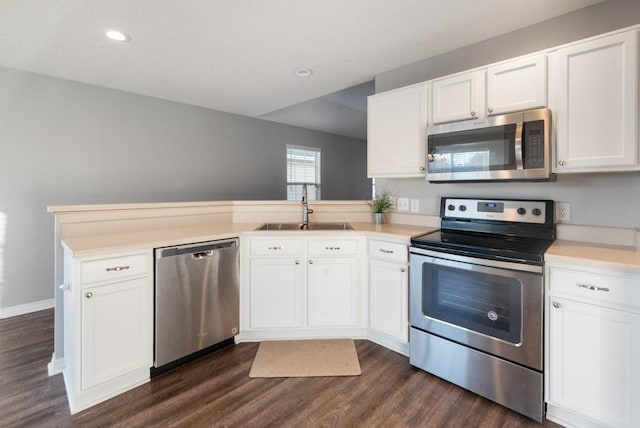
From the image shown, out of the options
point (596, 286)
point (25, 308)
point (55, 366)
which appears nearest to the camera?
point (596, 286)

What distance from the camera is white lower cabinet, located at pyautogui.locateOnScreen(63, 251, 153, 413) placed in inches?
67.4

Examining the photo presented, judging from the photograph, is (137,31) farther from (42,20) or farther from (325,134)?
(325,134)

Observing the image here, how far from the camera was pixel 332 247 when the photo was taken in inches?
96.0

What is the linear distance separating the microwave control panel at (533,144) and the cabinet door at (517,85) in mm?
140

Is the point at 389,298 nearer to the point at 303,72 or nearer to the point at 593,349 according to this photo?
the point at 593,349

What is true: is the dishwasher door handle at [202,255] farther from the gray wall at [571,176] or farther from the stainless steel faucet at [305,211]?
the gray wall at [571,176]

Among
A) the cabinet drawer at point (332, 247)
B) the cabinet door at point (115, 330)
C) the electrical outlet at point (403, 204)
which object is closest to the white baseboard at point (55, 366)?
the cabinet door at point (115, 330)

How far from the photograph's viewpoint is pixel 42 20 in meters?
2.08

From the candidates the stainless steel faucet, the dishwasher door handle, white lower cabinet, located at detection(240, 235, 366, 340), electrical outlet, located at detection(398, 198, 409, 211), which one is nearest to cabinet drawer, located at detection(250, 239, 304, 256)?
white lower cabinet, located at detection(240, 235, 366, 340)

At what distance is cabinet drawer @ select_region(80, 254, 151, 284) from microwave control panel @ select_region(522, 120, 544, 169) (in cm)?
244

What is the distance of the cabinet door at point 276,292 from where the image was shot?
244cm

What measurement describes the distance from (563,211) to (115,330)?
2.93 meters

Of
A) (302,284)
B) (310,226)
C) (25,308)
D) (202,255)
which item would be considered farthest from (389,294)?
(25,308)

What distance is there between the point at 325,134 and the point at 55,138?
4589 mm
